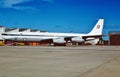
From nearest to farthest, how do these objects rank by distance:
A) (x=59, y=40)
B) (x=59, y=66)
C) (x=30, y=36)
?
(x=59, y=66), (x=59, y=40), (x=30, y=36)

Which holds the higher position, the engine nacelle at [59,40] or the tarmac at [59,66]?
the engine nacelle at [59,40]

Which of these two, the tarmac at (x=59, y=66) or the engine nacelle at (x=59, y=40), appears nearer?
the tarmac at (x=59, y=66)

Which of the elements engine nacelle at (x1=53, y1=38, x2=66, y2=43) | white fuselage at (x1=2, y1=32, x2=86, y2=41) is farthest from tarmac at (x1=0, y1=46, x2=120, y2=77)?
white fuselage at (x1=2, y1=32, x2=86, y2=41)

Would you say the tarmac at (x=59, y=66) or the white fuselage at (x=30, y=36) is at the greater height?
the white fuselage at (x=30, y=36)

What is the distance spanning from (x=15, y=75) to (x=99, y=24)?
7605cm

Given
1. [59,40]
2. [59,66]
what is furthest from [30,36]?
[59,66]

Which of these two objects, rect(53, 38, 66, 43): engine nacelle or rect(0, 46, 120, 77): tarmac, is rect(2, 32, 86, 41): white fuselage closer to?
rect(53, 38, 66, 43): engine nacelle

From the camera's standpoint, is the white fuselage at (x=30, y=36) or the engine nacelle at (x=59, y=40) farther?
the engine nacelle at (x=59, y=40)

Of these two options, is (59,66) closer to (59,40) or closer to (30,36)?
(59,40)

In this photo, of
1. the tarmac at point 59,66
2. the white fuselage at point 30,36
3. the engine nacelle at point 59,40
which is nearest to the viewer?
the tarmac at point 59,66

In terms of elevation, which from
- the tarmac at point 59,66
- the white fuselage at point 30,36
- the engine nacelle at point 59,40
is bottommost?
the tarmac at point 59,66

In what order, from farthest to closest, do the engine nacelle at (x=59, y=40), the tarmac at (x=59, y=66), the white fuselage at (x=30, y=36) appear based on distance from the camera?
the engine nacelle at (x=59, y=40), the white fuselage at (x=30, y=36), the tarmac at (x=59, y=66)

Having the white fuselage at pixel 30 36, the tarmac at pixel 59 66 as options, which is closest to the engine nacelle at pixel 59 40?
the white fuselage at pixel 30 36

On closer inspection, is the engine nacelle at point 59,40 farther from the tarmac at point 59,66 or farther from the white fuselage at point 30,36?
the tarmac at point 59,66
